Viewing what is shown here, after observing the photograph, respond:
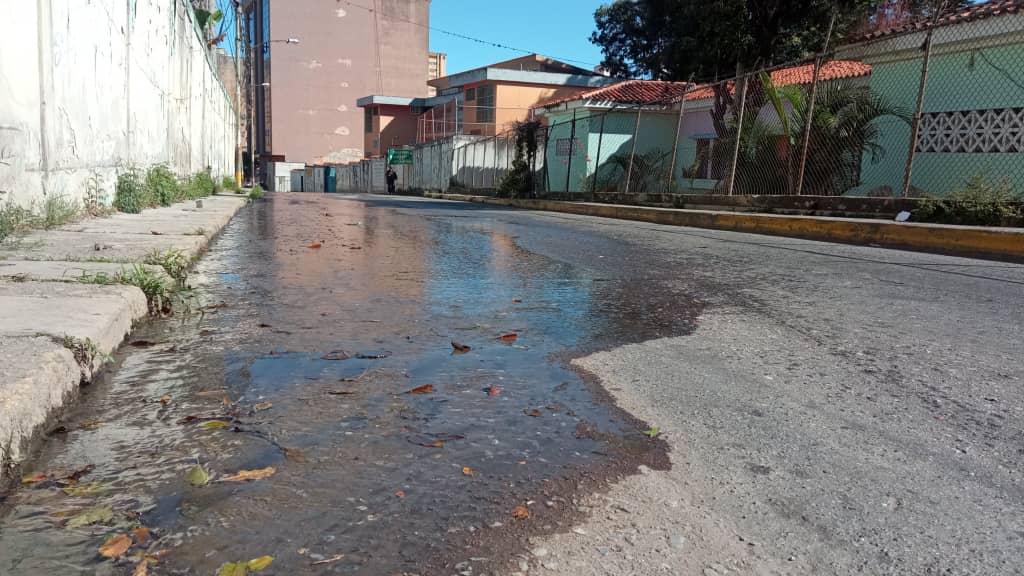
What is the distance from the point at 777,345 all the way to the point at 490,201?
77.4 ft

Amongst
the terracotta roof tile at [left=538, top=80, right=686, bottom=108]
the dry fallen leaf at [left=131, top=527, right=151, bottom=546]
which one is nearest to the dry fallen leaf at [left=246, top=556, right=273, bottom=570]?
the dry fallen leaf at [left=131, top=527, right=151, bottom=546]

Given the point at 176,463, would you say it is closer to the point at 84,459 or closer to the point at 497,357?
the point at 84,459

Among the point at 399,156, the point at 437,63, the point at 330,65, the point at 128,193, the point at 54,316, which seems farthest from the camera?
the point at 437,63

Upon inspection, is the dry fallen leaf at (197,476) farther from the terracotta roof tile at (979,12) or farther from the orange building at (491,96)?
the orange building at (491,96)

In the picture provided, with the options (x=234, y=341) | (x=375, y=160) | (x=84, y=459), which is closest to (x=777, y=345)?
(x=234, y=341)

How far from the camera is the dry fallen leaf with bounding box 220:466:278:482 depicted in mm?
1964

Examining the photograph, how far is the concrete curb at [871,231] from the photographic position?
323 inches

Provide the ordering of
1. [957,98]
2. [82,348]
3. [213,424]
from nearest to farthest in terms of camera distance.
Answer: [213,424] < [82,348] < [957,98]

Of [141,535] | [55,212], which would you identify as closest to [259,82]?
[55,212]

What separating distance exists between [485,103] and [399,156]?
8218 mm

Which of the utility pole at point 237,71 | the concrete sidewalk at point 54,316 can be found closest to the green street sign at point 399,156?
the utility pole at point 237,71

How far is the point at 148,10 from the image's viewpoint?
421 inches

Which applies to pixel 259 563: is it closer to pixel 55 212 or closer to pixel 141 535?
pixel 141 535

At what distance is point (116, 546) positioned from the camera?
63.8 inches
